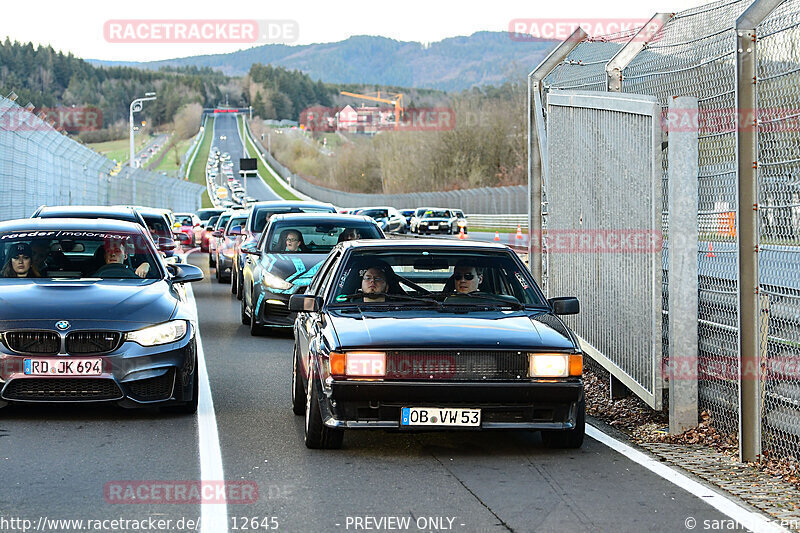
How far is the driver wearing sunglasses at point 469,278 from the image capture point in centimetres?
895

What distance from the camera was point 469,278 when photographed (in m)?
8.95

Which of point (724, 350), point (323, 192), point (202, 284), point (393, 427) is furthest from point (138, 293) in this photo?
point (323, 192)

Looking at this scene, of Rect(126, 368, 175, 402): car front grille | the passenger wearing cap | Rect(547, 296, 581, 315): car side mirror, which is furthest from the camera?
the passenger wearing cap

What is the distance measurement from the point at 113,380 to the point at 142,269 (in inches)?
75.7

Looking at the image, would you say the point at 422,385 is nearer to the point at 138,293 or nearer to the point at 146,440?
the point at 146,440

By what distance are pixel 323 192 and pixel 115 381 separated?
13491cm

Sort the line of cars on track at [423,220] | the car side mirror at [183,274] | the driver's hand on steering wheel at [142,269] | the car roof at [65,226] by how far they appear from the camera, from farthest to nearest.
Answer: the line of cars on track at [423,220] < the car side mirror at [183,274] < the car roof at [65,226] < the driver's hand on steering wheel at [142,269]

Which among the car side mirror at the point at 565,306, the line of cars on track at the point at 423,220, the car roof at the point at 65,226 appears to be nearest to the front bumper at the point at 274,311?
the car roof at the point at 65,226

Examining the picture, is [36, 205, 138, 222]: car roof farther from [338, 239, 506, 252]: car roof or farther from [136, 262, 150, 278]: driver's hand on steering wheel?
[338, 239, 506, 252]: car roof

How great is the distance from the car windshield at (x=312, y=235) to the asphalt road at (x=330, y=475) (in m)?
6.61

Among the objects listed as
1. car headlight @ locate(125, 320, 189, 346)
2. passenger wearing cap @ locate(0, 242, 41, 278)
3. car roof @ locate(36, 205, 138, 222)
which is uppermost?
car roof @ locate(36, 205, 138, 222)

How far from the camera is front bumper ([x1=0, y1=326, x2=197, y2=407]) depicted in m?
8.72

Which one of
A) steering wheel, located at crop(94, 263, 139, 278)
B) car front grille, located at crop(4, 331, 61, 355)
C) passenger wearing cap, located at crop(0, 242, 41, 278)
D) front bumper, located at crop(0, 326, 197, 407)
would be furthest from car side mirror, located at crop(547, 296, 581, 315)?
passenger wearing cap, located at crop(0, 242, 41, 278)

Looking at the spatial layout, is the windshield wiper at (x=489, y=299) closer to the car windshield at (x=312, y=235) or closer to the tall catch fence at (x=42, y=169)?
the car windshield at (x=312, y=235)
